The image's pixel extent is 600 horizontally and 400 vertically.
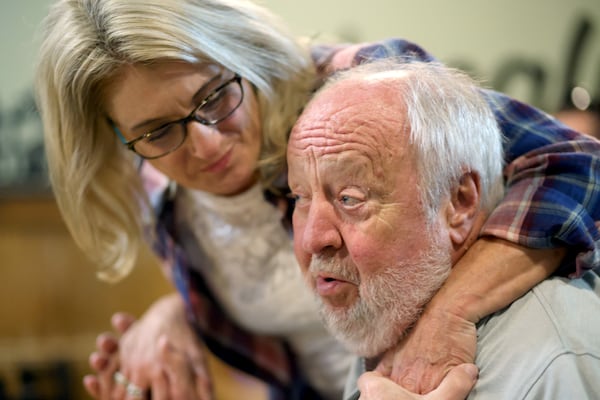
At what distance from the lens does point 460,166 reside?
1.04 metres

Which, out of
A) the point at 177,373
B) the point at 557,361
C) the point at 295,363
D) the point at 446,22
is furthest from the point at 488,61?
the point at 557,361

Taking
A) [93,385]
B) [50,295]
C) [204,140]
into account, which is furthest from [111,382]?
[50,295]

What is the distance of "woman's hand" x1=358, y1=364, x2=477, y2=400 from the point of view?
0.95 m

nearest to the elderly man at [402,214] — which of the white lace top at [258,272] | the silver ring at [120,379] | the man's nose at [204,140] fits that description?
the man's nose at [204,140]

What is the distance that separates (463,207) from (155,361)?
905 mm

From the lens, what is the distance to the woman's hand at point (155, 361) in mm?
1598

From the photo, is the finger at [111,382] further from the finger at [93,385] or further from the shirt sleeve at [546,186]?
the shirt sleeve at [546,186]

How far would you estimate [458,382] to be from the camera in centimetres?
95

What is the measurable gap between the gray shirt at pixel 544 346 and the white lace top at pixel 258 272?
64cm

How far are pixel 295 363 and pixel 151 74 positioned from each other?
38.6 inches

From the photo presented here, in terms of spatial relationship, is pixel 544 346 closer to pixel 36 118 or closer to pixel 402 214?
pixel 402 214

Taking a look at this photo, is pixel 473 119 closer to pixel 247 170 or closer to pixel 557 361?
pixel 557 361

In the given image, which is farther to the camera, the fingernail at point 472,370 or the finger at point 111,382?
the finger at point 111,382

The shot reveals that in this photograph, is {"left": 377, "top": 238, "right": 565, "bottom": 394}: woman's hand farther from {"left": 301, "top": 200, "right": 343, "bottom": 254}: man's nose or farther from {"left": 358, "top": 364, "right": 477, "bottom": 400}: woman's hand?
{"left": 301, "top": 200, "right": 343, "bottom": 254}: man's nose
